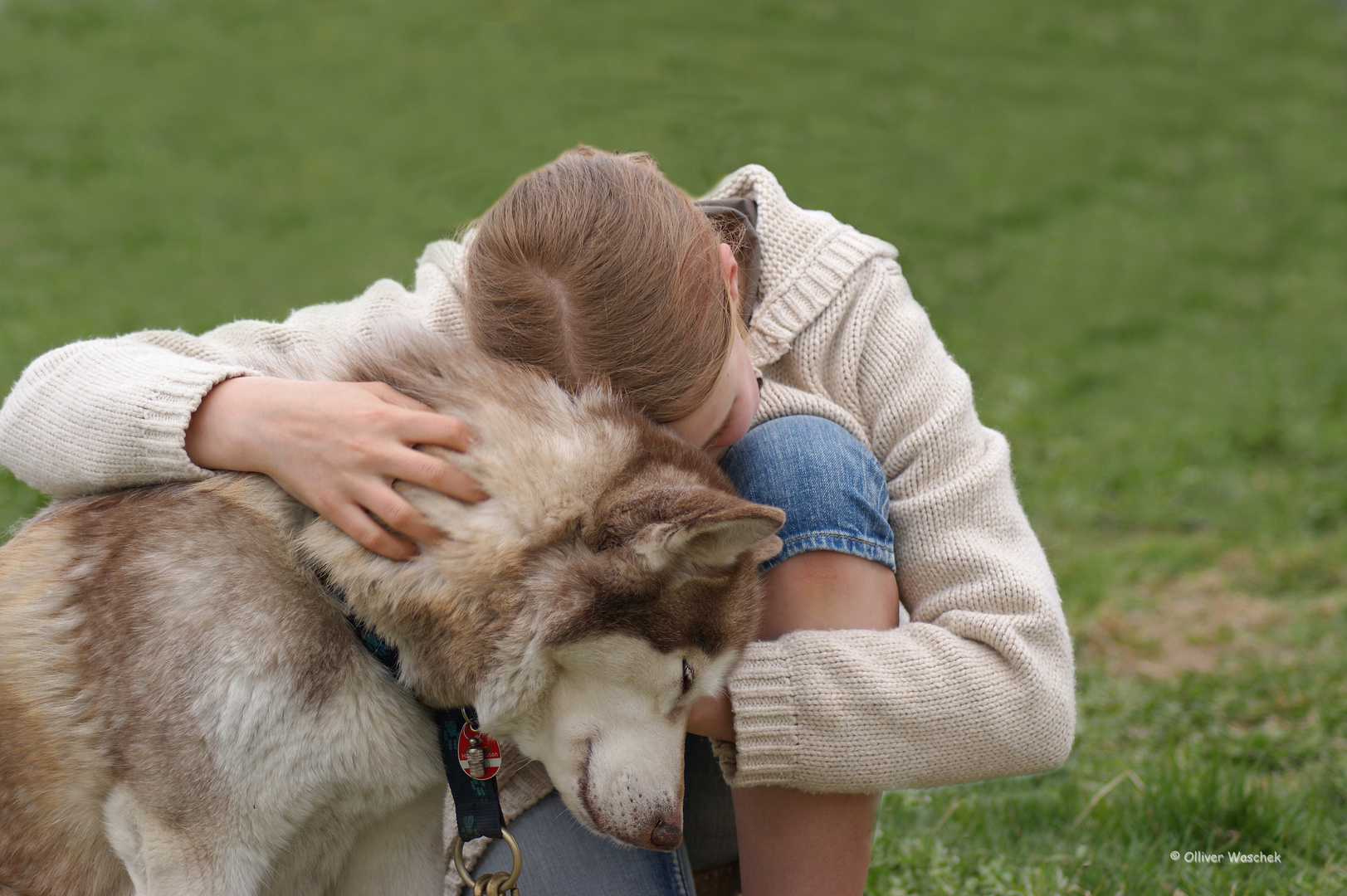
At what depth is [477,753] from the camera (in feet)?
7.05

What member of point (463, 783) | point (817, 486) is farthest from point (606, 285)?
point (463, 783)

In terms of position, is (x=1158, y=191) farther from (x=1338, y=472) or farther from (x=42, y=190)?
(x=42, y=190)

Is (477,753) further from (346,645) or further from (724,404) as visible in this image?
(724,404)

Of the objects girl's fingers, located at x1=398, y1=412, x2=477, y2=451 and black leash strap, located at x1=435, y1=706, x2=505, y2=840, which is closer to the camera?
girl's fingers, located at x1=398, y1=412, x2=477, y2=451

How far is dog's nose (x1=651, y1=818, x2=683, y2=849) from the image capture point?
2.12 metres

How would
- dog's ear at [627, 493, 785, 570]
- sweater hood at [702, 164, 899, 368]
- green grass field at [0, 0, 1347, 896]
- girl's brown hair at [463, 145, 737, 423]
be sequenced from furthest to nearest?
1. green grass field at [0, 0, 1347, 896]
2. sweater hood at [702, 164, 899, 368]
3. girl's brown hair at [463, 145, 737, 423]
4. dog's ear at [627, 493, 785, 570]

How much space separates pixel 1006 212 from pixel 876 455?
8099mm

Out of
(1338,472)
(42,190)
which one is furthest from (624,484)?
(42,190)

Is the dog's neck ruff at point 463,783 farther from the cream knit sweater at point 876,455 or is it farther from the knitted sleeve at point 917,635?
the knitted sleeve at point 917,635

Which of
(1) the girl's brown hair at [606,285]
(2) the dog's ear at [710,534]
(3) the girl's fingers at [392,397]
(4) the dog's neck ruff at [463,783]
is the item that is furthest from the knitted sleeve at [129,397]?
(2) the dog's ear at [710,534]

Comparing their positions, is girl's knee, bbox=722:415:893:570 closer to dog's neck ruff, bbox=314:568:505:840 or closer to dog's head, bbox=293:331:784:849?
Result: dog's head, bbox=293:331:784:849

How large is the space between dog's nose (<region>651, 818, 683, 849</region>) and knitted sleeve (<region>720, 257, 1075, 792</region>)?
162 mm

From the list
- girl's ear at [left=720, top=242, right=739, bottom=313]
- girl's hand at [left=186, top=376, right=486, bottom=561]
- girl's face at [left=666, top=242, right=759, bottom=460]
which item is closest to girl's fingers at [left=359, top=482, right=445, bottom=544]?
girl's hand at [left=186, top=376, right=486, bottom=561]

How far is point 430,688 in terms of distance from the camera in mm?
2088
